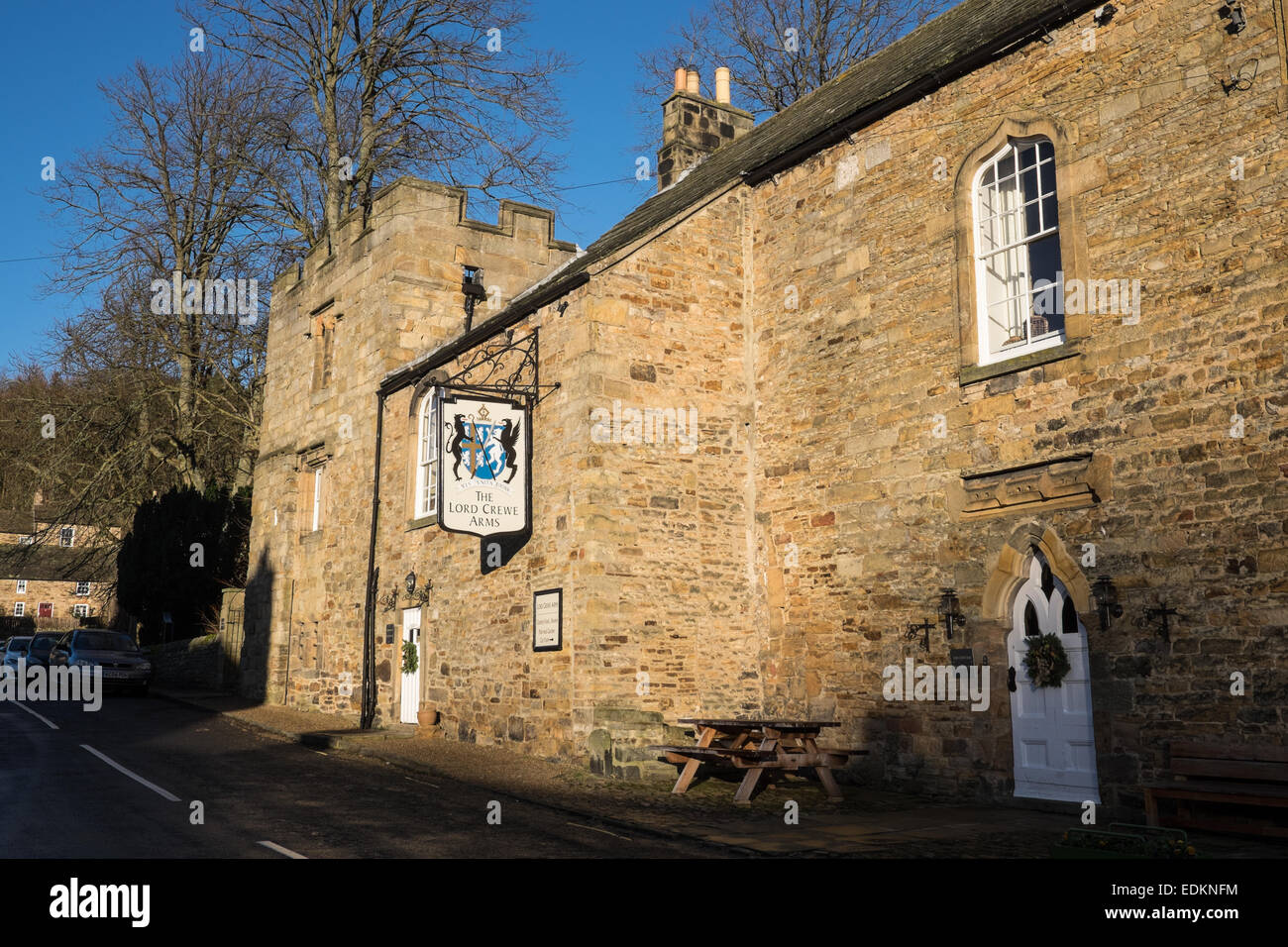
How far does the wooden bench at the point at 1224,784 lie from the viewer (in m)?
8.30

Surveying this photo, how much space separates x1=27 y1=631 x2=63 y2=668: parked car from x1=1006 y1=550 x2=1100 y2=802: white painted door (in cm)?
2562

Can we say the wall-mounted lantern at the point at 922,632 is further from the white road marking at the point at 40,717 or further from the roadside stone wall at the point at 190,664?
the roadside stone wall at the point at 190,664

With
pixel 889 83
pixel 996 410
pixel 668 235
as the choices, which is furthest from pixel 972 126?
pixel 668 235

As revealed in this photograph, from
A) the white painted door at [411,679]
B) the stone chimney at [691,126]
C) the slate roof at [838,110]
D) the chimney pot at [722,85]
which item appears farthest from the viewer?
the chimney pot at [722,85]

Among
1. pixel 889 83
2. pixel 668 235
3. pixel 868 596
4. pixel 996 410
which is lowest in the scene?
pixel 868 596

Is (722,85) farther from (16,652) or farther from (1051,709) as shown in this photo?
(16,652)

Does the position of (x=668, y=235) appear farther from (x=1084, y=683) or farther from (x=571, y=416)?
(x=1084, y=683)

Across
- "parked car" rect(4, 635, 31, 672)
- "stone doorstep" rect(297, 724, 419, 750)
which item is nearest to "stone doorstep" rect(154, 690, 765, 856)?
"stone doorstep" rect(297, 724, 419, 750)

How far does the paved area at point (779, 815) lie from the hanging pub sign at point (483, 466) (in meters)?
3.12

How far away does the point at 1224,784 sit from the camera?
28.4 ft

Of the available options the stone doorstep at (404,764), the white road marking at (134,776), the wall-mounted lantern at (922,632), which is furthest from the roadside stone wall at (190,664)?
the wall-mounted lantern at (922,632)

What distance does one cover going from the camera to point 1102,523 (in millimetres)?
10078

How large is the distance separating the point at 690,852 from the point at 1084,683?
4.25 metres
